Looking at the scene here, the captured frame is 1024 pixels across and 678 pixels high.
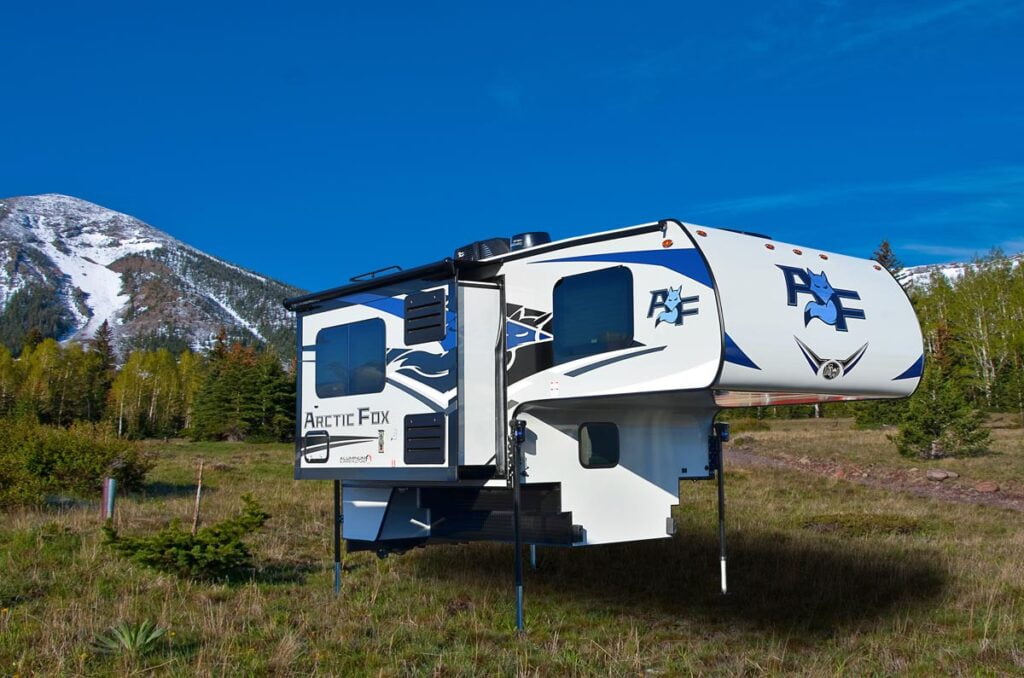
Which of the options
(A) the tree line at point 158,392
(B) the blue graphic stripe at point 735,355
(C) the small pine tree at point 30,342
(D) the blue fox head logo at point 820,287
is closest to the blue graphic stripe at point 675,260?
(B) the blue graphic stripe at point 735,355

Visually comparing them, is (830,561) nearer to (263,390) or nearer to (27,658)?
(27,658)

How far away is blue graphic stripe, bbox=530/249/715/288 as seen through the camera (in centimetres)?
707

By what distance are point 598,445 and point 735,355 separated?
6.99ft

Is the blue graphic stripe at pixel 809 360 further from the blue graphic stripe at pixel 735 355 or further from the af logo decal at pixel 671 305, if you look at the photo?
the af logo decal at pixel 671 305

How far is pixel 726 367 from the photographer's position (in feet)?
22.3

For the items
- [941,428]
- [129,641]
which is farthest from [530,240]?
[941,428]

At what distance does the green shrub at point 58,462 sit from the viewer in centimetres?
1600

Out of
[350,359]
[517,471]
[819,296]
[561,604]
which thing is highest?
[819,296]

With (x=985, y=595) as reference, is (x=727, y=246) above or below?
above

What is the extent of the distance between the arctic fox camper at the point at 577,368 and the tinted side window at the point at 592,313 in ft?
0.05

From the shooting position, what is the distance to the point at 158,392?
277 feet

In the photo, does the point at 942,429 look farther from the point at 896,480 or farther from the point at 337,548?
the point at 337,548

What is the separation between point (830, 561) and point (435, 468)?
566 cm

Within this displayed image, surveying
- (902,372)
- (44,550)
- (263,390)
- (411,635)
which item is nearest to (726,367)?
(902,372)
